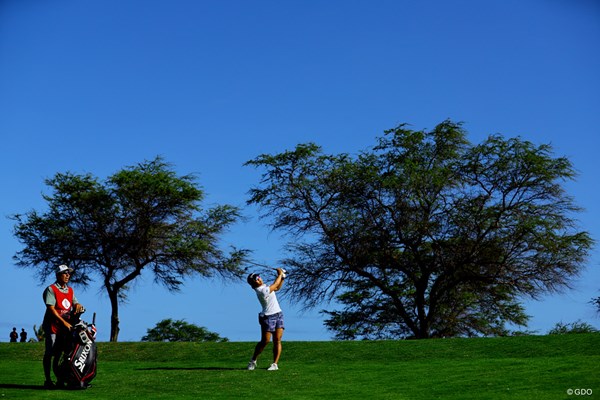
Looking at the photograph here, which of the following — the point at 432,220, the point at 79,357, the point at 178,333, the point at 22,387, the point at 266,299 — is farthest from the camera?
the point at 178,333

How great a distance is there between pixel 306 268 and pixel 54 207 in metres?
15.2

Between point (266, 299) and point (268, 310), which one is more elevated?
point (266, 299)

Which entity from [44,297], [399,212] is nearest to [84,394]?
[44,297]

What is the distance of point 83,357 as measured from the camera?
14.6 m

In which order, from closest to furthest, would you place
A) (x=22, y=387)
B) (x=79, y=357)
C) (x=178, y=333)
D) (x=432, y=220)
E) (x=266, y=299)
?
(x=79, y=357) < (x=22, y=387) < (x=266, y=299) < (x=432, y=220) < (x=178, y=333)

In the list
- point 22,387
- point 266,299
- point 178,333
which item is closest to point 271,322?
point 266,299

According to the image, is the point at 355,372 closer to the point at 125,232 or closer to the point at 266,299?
the point at 266,299

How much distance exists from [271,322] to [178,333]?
56.3 m

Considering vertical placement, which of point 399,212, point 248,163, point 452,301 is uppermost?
point 248,163

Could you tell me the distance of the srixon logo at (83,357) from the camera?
14.5 meters

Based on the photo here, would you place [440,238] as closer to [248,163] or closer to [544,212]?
[544,212]

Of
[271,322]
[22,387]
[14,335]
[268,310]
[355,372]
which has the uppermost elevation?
[14,335]

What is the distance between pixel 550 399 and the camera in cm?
1159

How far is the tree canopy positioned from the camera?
7056cm
